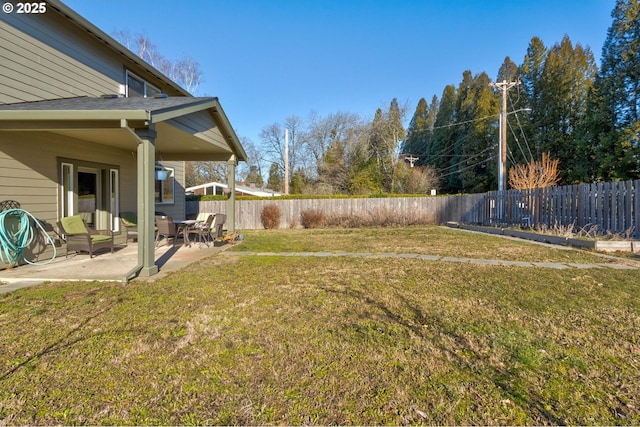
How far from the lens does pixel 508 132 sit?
27891 mm

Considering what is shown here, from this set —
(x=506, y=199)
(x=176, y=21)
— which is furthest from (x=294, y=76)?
(x=506, y=199)

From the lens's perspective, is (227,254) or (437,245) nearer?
(227,254)

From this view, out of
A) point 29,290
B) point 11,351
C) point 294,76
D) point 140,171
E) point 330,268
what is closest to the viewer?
point 11,351

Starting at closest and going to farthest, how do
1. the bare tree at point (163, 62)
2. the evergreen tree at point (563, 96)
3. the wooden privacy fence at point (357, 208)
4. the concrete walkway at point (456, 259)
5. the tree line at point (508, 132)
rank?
the concrete walkway at point (456, 259) < the wooden privacy fence at point (357, 208) < the tree line at point (508, 132) < the bare tree at point (163, 62) < the evergreen tree at point (563, 96)

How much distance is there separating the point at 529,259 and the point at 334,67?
19596 millimetres

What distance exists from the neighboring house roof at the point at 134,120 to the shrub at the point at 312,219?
23.4ft

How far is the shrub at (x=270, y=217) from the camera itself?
1636cm

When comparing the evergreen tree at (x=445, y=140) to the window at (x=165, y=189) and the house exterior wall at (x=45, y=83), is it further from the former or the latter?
the house exterior wall at (x=45, y=83)

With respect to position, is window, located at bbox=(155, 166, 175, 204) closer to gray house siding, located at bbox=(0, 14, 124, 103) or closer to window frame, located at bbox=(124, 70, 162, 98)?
window frame, located at bbox=(124, 70, 162, 98)

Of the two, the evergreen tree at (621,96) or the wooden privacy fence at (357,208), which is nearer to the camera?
the evergreen tree at (621,96)

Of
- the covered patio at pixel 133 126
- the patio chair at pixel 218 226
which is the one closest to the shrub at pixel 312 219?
the patio chair at pixel 218 226

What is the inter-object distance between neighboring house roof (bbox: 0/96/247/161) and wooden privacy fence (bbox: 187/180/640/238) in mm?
6309

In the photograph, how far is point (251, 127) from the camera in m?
34.7

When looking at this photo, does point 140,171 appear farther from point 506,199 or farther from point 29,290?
point 506,199
